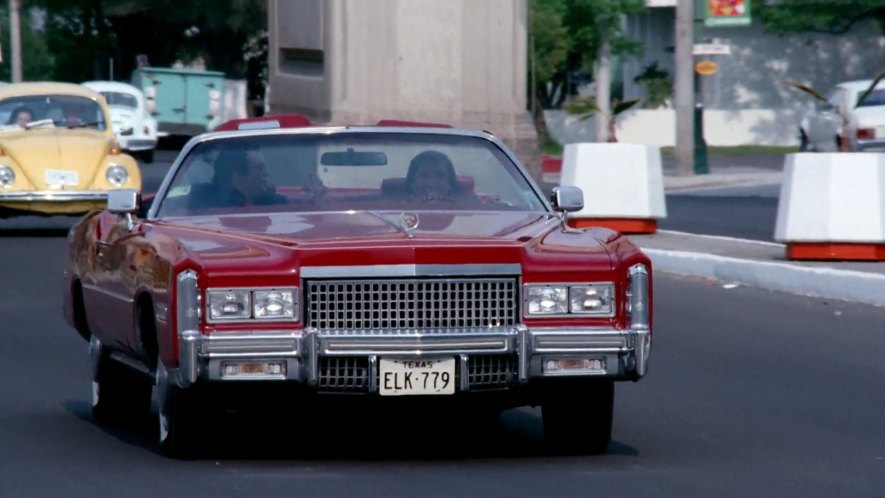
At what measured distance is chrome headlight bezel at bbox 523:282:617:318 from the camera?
24.7 ft

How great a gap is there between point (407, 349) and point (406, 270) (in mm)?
313

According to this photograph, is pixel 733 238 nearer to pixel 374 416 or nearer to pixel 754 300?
pixel 754 300

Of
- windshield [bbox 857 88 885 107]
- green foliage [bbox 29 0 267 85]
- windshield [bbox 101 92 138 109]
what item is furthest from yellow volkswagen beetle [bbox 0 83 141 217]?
green foliage [bbox 29 0 267 85]

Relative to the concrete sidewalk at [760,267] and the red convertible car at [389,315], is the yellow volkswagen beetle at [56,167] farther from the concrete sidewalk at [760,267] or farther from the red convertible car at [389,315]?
the red convertible car at [389,315]

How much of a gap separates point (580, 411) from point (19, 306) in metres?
7.69

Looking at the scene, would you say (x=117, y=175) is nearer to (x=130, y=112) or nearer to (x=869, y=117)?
(x=869, y=117)

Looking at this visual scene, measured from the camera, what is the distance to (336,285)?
741 centimetres

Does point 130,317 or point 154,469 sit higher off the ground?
point 130,317

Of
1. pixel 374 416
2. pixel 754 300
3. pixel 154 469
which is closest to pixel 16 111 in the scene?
pixel 754 300

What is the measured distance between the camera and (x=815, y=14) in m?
46.7

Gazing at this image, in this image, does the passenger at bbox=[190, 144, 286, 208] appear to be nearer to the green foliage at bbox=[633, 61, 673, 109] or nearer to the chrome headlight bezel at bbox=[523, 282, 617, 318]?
the chrome headlight bezel at bbox=[523, 282, 617, 318]

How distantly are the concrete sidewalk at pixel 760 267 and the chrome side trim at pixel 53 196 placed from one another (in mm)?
5786

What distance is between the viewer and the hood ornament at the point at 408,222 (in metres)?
7.77

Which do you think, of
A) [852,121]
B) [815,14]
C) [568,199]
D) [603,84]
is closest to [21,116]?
[852,121]
